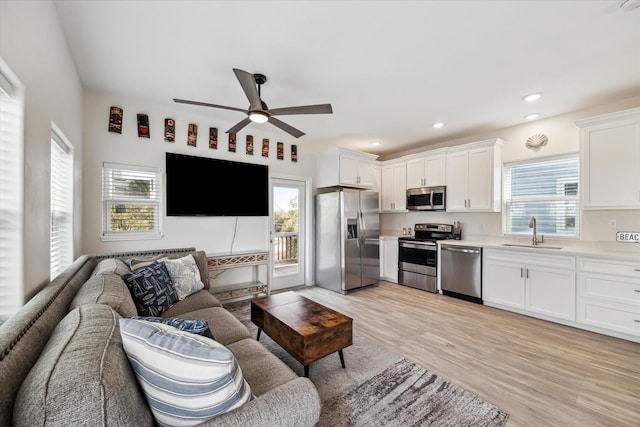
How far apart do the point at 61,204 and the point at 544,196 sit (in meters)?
5.62

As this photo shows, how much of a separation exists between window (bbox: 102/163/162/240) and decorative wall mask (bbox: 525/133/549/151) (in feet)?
17.0

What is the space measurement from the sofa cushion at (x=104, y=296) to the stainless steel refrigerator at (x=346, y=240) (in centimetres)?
317

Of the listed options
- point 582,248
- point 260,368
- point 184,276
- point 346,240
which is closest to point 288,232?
point 346,240

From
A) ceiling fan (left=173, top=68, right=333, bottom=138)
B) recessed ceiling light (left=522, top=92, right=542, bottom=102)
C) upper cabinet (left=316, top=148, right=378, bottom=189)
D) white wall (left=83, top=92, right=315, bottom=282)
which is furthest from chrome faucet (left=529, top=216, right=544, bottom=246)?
white wall (left=83, top=92, right=315, bottom=282)

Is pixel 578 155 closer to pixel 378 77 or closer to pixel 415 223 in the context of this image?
pixel 415 223

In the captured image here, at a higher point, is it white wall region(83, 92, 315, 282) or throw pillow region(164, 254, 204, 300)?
white wall region(83, 92, 315, 282)

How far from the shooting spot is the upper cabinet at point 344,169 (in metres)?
4.56

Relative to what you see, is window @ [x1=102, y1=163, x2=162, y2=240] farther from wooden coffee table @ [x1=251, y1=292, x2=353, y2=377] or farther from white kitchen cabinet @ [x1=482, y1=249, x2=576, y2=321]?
white kitchen cabinet @ [x1=482, y1=249, x2=576, y2=321]

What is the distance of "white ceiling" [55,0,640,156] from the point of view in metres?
1.80

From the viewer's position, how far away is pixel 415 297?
413cm

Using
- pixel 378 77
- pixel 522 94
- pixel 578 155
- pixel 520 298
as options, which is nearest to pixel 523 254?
pixel 520 298

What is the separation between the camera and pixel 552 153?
362 centimetres

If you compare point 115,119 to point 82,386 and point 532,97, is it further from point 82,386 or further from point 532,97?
point 532,97

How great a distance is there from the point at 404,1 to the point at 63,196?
3098 mm
